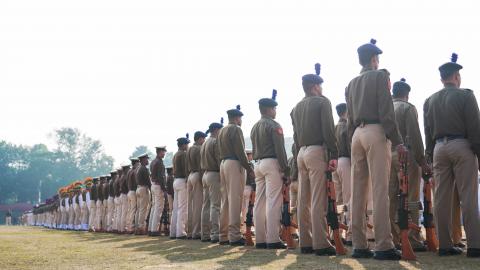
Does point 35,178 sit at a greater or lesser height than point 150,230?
greater

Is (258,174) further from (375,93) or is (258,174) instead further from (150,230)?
(150,230)

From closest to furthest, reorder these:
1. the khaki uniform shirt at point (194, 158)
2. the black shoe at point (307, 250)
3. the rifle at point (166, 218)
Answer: the black shoe at point (307, 250) < the khaki uniform shirt at point (194, 158) < the rifle at point (166, 218)

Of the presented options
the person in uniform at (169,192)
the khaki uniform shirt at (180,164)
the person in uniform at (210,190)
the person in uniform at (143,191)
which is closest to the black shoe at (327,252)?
the person in uniform at (210,190)

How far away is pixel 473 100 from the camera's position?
855 cm

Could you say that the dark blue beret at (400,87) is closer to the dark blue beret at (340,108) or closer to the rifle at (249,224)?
the dark blue beret at (340,108)

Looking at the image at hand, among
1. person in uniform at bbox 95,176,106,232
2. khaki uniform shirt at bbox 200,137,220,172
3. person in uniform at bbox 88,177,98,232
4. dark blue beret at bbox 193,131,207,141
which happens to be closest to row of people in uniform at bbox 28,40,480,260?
khaki uniform shirt at bbox 200,137,220,172

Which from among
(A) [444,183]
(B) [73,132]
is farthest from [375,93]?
(B) [73,132]

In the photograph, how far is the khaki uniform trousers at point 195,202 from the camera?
15.9 metres

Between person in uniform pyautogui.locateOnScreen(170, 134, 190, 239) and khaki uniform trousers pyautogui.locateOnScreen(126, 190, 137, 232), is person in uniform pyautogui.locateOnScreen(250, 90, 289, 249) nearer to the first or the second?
person in uniform pyautogui.locateOnScreen(170, 134, 190, 239)

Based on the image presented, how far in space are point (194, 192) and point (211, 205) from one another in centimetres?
179

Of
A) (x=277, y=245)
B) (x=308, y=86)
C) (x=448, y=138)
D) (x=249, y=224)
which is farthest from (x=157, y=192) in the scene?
(x=448, y=138)

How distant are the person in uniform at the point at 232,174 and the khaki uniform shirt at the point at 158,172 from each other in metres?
6.22

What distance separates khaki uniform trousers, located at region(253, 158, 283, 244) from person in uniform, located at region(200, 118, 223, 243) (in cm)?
250

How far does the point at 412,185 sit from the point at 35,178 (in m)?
140
